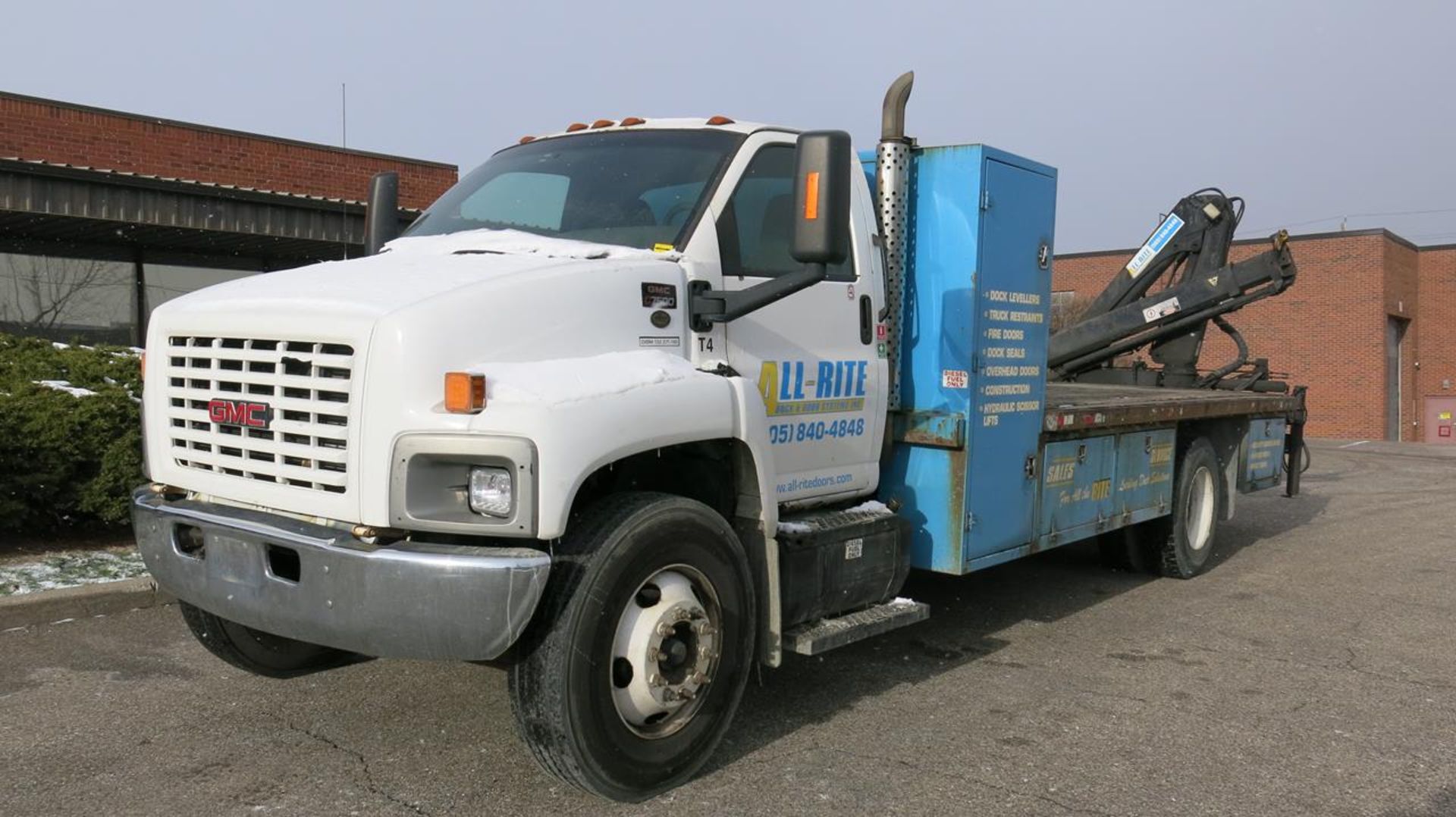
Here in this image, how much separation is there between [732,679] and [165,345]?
2363 millimetres

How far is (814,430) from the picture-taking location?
191 inches

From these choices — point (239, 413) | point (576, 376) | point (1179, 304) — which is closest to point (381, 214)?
point (239, 413)

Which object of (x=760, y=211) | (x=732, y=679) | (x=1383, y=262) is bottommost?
(x=732, y=679)

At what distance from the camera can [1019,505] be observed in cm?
592

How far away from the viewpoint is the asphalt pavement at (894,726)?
3932mm

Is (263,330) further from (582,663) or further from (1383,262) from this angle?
(1383,262)

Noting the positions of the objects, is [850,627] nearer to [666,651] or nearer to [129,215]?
[666,651]

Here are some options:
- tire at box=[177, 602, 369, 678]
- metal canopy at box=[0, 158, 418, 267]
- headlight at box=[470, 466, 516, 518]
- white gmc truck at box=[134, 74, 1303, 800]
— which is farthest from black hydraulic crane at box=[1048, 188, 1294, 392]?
headlight at box=[470, 466, 516, 518]

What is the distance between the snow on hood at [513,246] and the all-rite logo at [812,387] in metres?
0.68

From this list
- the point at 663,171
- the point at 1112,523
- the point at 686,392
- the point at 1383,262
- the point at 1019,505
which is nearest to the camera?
the point at 686,392

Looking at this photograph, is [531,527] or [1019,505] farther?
[1019,505]

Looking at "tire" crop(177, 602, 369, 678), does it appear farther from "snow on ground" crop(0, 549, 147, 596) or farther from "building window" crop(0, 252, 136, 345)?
"building window" crop(0, 252, 136, 345)

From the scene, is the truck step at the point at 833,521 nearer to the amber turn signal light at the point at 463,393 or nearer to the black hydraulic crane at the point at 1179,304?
the amber turn signal light at the point at 463,393

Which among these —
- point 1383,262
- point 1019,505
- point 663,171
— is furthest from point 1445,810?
point 1383,262
